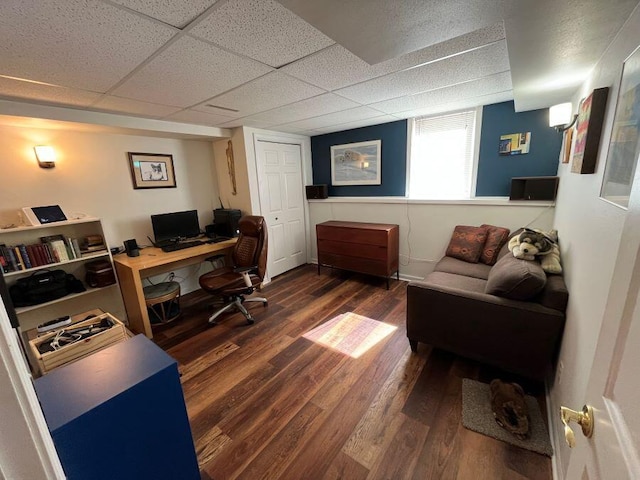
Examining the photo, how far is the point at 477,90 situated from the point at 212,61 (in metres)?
2.20

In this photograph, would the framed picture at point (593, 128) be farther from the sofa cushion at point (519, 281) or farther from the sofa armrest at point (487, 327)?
the sofa armrest at point (487, 327)

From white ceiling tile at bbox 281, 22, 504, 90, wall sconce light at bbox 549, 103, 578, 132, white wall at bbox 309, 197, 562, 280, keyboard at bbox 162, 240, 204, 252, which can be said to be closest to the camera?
white ceiling tile at bbox 281, 22, 504, 90

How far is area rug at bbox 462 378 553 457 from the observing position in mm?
1445

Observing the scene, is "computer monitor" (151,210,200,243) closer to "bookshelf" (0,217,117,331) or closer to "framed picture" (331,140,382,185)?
"bookshelf" (0,217,117,331)

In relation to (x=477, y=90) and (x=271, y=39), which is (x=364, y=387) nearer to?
(x=271, y=39)

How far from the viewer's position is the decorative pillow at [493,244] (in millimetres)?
2764

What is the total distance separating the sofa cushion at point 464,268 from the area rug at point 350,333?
822 mm

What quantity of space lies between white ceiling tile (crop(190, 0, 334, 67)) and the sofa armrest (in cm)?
176

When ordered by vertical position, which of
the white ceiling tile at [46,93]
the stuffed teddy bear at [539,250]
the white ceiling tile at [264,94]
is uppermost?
the white ceiling tile at [264,94]

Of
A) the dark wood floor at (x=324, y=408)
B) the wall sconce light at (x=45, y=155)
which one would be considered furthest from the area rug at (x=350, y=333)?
the wall sconce light at (x=45, y=155)

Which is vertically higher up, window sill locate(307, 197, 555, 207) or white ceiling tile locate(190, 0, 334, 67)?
white ceiling tile locate(190, 0, 334, 67)

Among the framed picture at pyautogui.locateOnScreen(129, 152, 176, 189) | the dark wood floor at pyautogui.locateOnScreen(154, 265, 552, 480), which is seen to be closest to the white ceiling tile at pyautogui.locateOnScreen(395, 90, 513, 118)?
the dark wood floor at pyautogui.locateOnScreen(154, 265, 552, 480)

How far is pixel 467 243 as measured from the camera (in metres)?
2.95

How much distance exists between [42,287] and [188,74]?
7.42 ft
